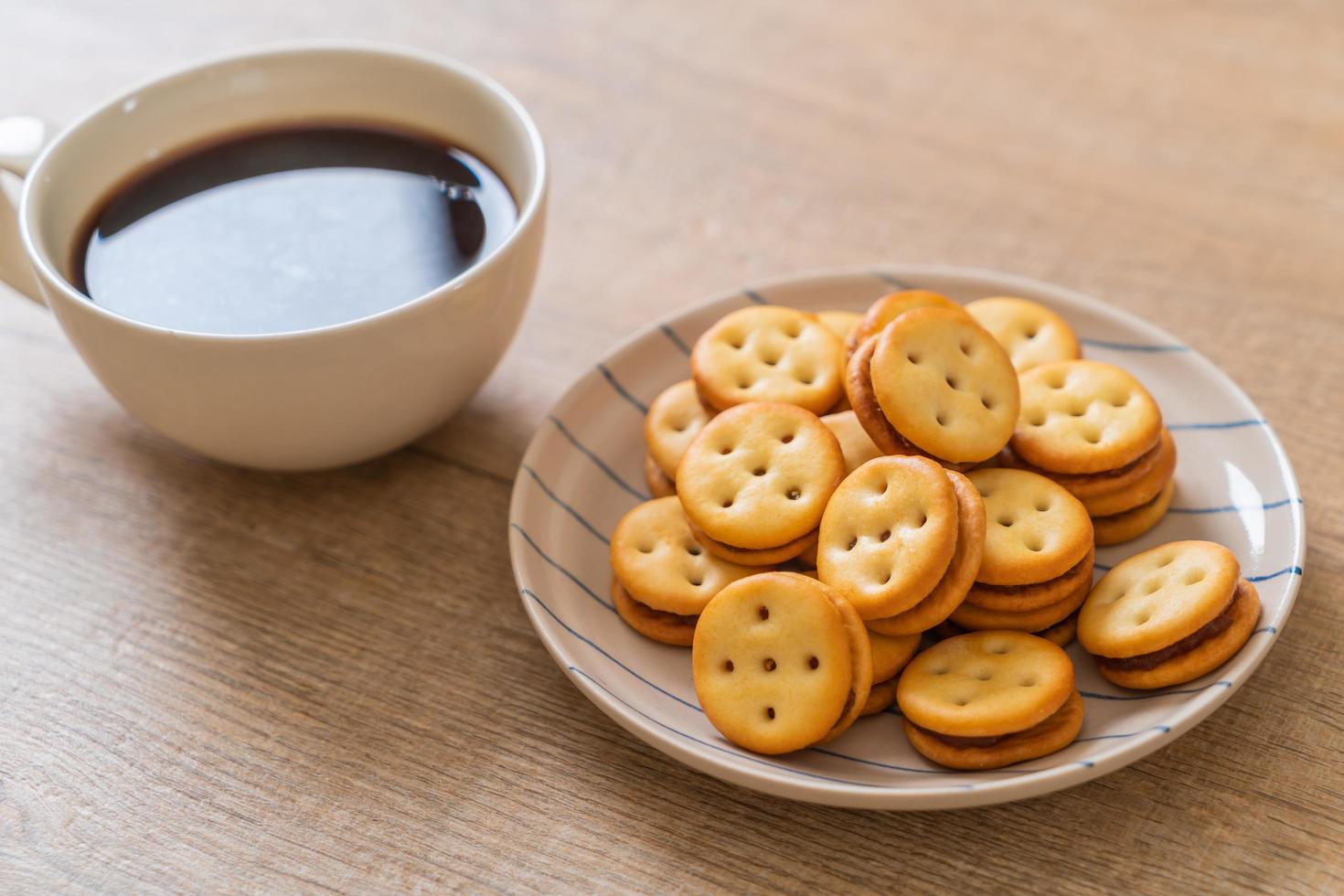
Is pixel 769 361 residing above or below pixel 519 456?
above

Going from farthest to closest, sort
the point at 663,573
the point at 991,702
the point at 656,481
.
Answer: the point at 656,481, the point at 663,573, the point at 991,702

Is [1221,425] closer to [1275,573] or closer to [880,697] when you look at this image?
[1275,573]

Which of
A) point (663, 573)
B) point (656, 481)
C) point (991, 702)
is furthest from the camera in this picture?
point (656, 481)

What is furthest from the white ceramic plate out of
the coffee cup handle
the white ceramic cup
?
the coffee cup handle

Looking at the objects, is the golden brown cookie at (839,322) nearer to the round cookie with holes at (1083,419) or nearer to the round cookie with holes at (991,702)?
the round cookie with holes at (1083,419)

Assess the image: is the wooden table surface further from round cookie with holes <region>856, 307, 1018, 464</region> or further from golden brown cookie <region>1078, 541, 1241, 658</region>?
round cookie with holes <region>856, 307, 1018, 464</region>

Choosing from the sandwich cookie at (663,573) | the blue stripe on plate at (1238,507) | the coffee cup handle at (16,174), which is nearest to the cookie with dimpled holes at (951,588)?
the sandwich cookie at (663,573)

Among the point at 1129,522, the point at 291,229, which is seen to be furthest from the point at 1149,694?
the point at 291,229

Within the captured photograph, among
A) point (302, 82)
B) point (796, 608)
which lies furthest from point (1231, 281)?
point (302, 82)
